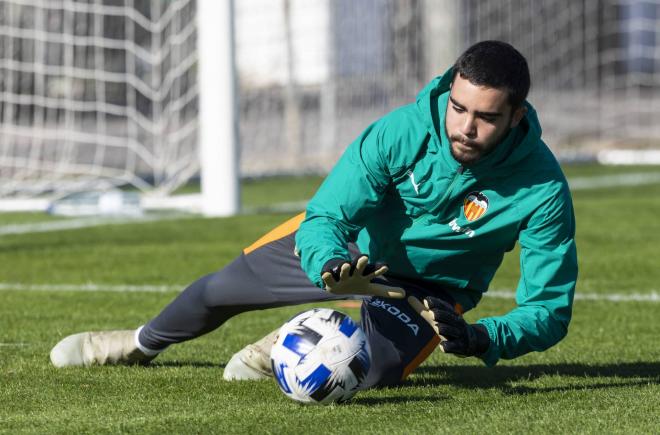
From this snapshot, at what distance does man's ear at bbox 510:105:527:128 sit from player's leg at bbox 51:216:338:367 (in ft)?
3.37

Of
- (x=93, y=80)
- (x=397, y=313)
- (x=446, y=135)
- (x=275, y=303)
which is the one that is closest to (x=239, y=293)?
(x=275, y=303)

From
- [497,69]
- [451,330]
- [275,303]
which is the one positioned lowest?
[275,303]

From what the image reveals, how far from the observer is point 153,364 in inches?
214

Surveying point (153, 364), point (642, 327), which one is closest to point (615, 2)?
point (642, 327)

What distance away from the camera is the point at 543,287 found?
177 inches

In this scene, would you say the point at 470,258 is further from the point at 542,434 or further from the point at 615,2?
the point at 615,2

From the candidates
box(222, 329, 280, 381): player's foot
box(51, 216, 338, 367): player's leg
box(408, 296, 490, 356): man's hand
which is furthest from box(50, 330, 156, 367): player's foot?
box(408, 296, 490, 356): man's hand

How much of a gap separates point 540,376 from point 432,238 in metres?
0.83

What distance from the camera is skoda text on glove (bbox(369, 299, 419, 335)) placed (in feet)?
16.1

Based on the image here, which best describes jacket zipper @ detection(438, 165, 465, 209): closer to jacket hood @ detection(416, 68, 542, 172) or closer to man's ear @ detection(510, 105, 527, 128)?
jacket hood @ detection(416, 68, 542, 172)

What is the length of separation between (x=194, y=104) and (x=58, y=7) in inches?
82.4

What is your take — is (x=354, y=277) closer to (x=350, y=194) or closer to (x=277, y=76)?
(x=350, y=194)

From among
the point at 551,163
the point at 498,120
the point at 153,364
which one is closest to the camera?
the point at 498,120

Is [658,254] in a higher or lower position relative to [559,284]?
lower
